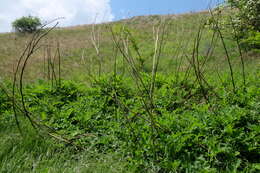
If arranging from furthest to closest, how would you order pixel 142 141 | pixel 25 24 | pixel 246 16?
pixel 25 24
pixel 246 16
pixel 142 141

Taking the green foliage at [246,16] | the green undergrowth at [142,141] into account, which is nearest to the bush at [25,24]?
the green foliage at [246,16]

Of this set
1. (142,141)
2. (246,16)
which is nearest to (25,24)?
(246,16)

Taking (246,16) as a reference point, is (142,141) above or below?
below

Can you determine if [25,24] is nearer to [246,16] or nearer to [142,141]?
[246,16]

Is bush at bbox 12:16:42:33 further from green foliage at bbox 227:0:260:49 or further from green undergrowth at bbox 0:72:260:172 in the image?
green undergrowth at bbox 0:72:260:172

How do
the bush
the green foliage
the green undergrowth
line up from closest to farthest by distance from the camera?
the green undergrowth < the green foliage < the bush

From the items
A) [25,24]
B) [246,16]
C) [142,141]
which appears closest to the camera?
[142,141]

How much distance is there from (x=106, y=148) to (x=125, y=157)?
33 centimetres

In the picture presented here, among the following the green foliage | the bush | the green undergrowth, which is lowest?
the green undergrowth

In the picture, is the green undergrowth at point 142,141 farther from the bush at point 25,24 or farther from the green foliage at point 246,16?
the bush at point 25,24

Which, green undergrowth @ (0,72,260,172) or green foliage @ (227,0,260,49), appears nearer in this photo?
green undergrowth @ (0,72,260,172)

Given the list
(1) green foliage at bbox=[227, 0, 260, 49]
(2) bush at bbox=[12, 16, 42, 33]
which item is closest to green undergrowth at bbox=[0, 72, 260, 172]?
(1) green foliage at bbox=[227, 0, 260, 49]

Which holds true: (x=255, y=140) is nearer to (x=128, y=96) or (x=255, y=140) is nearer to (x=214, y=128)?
(x=214, y=128)

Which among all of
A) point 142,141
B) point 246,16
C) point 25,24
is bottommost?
point 142,141
